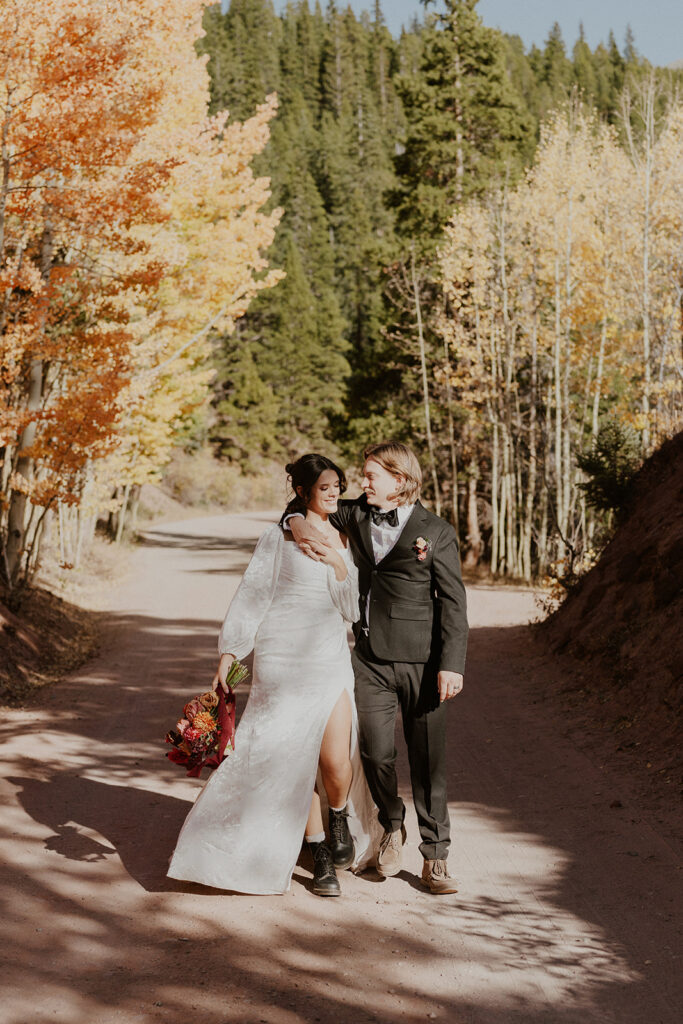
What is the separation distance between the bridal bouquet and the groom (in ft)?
2.06

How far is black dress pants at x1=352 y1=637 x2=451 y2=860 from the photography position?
474cm

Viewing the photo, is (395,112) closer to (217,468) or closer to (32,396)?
(217,468)

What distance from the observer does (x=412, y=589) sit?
4699 mm

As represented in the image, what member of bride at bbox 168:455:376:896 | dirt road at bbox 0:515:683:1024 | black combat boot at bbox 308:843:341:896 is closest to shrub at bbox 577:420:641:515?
dirt road at bbox 0:515:683:1024

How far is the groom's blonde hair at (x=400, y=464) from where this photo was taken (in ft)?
15.2

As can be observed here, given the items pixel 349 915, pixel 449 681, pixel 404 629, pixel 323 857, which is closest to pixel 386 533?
pixel 404 629

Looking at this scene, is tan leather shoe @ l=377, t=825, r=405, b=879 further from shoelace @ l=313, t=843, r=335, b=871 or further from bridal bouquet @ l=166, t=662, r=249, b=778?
bridal bouquet @ l=166, t=662, r=249, b=778

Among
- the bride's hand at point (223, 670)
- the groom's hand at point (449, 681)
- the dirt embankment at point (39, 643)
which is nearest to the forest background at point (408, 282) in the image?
the dirt embankment at point (39, 643)

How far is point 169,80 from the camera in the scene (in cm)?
1230

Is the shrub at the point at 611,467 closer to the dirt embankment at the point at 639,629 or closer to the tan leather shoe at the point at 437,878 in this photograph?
the dirt embankment at the point at 639,629

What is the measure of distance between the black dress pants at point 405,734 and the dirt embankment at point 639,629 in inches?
84.4

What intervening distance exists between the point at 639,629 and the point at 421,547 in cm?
467

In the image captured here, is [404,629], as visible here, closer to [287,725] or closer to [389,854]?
[287,725]

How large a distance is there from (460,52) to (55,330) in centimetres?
1894
